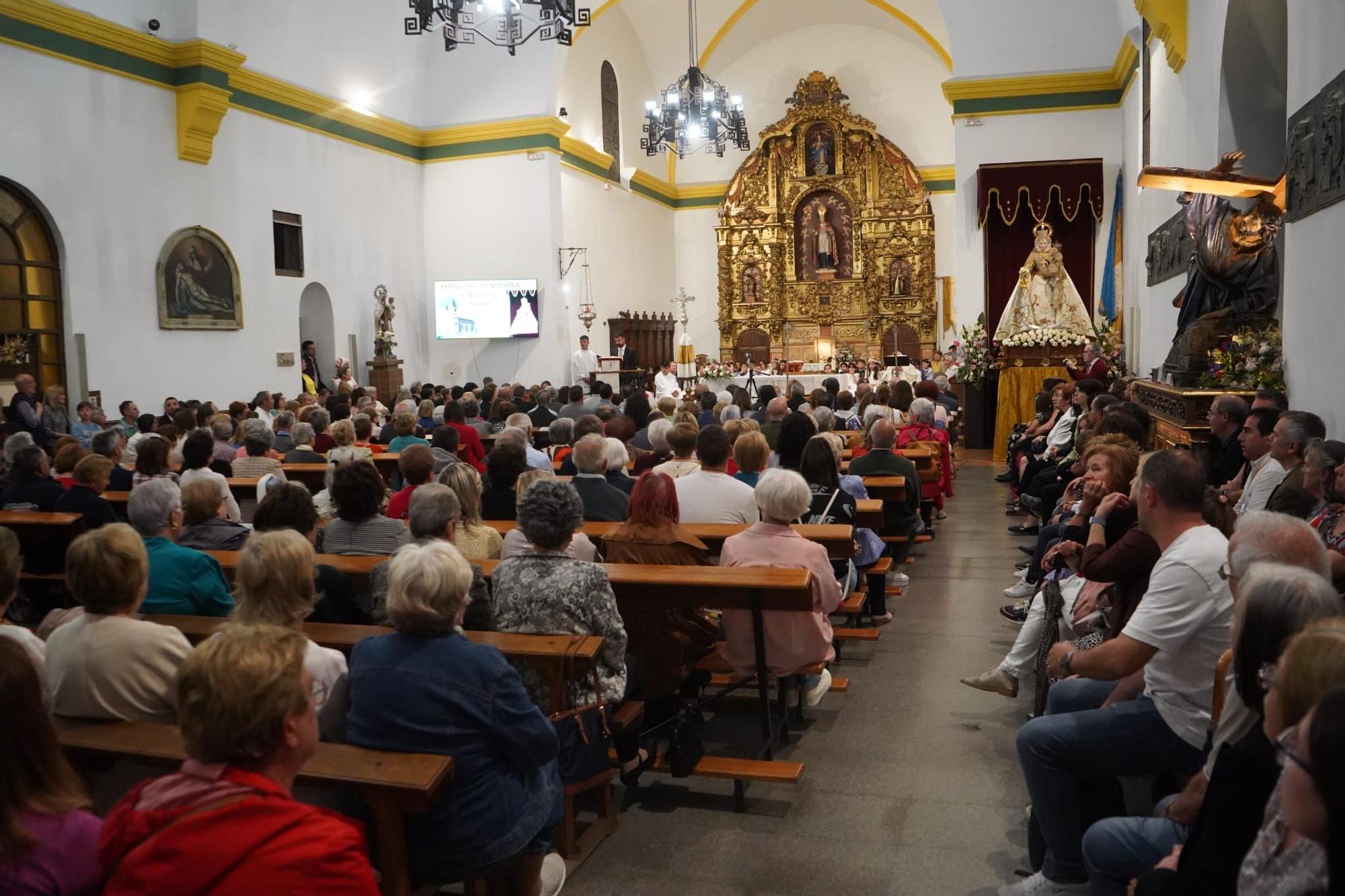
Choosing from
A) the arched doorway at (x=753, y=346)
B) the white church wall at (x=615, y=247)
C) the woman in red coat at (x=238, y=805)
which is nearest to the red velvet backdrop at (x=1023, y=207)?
the white church wall at (x=615, y=247)

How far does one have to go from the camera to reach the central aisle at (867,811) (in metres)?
3.18

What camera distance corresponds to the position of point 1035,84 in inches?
589

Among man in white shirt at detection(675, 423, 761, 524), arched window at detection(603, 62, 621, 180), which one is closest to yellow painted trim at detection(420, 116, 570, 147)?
arched window at detection(603, 62, 621, 180)

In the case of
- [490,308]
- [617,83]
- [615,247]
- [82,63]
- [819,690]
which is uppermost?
[617,83]

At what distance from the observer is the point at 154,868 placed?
5.15 ft

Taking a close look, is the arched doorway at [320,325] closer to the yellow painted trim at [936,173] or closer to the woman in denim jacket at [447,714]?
the yellow painted trim at [936,173]

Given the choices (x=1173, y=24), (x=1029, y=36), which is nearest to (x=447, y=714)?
(x=1173, y=24)

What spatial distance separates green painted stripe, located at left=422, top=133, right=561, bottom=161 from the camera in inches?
698

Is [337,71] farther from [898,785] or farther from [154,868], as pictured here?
[154,868]

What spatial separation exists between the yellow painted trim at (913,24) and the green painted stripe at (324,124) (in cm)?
1007

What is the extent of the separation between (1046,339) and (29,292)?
11567mm

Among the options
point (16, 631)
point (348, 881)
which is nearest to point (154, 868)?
point (348, 881)

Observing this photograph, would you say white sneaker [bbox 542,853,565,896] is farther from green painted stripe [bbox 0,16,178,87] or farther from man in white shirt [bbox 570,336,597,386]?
man in white shirt [bbox 570,336,597,386]

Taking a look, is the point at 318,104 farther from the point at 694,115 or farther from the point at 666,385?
the point at 666,385
